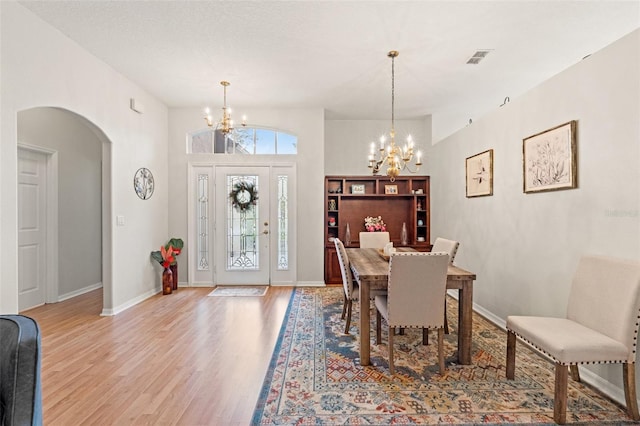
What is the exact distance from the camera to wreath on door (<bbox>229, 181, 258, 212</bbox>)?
5.71m

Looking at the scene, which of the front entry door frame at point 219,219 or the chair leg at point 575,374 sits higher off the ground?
the front entry door frame at point 219,219

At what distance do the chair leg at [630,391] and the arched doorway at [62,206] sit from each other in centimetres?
493

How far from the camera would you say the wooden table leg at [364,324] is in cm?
272

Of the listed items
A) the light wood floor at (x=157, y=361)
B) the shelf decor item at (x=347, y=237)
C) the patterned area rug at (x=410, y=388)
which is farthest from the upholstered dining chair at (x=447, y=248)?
the shelf decor item at (x=347, y=237)

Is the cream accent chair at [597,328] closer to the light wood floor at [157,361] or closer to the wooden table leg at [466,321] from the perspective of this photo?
the wooden table leg at [466,321]

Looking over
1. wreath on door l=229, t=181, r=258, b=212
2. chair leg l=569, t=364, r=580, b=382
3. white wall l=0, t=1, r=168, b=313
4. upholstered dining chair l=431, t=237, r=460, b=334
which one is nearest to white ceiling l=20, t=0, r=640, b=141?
white wall l=0, t=1, r=168, b=313

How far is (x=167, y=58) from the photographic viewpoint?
12.5 ft

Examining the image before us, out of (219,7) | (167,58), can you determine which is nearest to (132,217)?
(167,58)

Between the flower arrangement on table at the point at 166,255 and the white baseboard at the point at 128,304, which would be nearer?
the white baseboard at the point at 128,304

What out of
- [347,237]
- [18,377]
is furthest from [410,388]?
[347,237]

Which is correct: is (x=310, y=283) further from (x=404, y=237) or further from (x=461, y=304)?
(x=461, y=304)

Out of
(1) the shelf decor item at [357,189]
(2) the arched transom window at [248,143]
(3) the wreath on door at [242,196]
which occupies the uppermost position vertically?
(2) the arched transom window at [248,143]

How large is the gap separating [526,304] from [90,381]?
3837 millimetres

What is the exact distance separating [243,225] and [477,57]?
415cm
